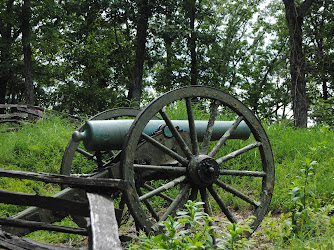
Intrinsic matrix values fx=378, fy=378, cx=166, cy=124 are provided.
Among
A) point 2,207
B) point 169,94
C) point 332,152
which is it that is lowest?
point 2,207

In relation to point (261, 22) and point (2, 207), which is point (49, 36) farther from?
point (261, 22)

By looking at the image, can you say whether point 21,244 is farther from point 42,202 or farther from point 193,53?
point 193,53

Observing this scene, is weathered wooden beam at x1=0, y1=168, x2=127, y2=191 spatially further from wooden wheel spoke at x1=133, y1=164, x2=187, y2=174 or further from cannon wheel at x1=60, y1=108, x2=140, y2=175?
cannon wheel at x1=60, y1=108, x2=140, y2=175

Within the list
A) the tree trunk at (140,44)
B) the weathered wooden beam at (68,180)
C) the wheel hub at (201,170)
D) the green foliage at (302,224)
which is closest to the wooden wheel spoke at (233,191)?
the wheel hub at (201,170)

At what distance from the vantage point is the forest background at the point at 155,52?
1523cm

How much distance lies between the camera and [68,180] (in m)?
2.43

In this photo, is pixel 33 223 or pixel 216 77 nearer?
pixel 33 223

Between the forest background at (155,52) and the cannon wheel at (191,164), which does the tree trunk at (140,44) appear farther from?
the cannon wheel at (191,164)

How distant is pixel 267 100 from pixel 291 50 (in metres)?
17.3

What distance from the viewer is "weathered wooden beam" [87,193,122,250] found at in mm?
1770

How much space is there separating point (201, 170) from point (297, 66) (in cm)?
697

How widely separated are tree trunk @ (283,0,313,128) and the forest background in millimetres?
25

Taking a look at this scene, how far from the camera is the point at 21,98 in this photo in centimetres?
2780

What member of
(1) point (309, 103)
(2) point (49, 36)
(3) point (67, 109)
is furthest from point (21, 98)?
(1) point (309, 103)
